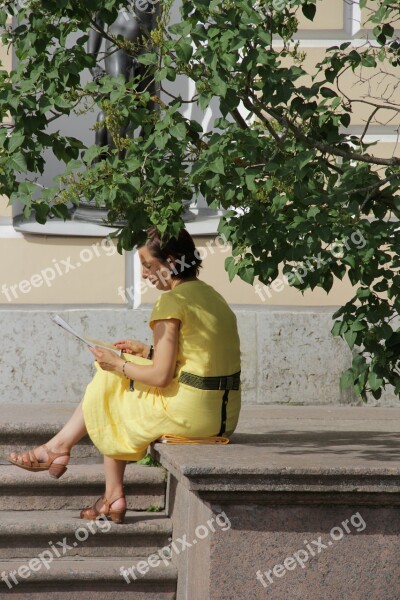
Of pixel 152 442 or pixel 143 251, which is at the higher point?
pixel 143 251

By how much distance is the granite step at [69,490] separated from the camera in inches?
190

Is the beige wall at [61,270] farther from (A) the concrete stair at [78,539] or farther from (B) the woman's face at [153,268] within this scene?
(B) the woman's face at [153,268]

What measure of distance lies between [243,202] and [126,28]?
144 inches

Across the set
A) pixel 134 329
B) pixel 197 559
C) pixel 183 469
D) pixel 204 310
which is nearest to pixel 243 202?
pixel 204 310

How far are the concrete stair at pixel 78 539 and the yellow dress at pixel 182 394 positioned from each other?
33cm

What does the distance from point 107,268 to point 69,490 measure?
2.62 meters

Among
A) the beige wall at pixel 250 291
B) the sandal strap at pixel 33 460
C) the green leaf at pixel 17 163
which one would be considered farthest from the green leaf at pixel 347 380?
the beige wall at pixel 250 291

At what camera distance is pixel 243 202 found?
13.1ft

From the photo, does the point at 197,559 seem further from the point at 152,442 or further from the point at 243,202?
the point at 243,202

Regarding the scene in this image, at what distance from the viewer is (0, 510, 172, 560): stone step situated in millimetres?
4539

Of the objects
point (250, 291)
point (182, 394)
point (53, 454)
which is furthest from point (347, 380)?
point (250, 291)

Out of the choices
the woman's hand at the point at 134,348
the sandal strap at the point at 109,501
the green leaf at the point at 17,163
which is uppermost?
the green leaf at the point at 17,163

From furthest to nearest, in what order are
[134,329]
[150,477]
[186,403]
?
1. [134,329]
2. [150,477]
3. [186,403]

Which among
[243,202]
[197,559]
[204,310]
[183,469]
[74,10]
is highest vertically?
[74,10]
